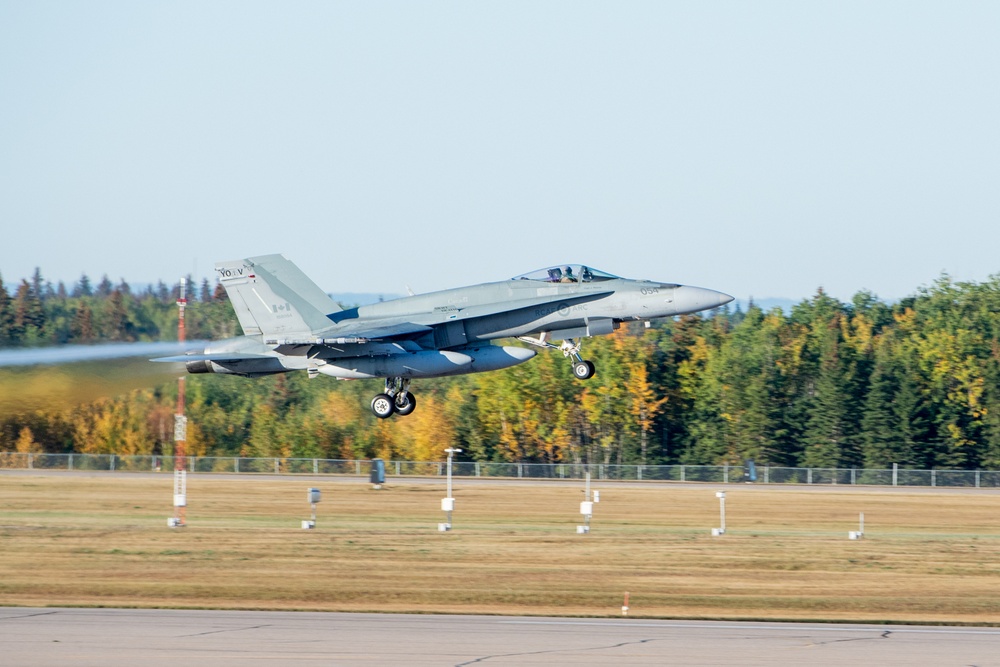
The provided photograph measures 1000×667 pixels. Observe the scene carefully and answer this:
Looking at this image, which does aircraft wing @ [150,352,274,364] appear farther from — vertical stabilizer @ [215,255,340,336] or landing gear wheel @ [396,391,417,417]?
landing gear wheel @ [396,391,417,417]

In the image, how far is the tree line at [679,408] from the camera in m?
81.7

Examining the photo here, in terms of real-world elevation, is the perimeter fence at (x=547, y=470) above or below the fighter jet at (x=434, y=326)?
below

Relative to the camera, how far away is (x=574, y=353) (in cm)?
3177

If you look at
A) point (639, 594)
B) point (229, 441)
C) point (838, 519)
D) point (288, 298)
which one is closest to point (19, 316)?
point (288, 298)

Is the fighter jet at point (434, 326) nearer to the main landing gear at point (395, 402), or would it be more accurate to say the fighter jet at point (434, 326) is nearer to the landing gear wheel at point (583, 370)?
the main landing gear at point (395, 402)

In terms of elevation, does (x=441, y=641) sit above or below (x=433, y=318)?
below

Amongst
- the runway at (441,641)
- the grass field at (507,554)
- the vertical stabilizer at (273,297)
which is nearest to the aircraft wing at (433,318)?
the vertical stabilizer at (273,297)

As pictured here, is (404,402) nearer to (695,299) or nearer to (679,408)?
(695,299)

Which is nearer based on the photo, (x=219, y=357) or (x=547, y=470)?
(x=219, y=357)

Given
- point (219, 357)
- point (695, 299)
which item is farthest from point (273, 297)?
point (695, 299)

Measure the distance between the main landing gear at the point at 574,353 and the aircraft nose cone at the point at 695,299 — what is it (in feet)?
9.18

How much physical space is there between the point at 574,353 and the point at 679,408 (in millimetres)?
58802

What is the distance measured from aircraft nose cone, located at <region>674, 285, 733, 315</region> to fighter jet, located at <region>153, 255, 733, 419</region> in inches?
1.1

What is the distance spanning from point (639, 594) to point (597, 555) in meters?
7.05
